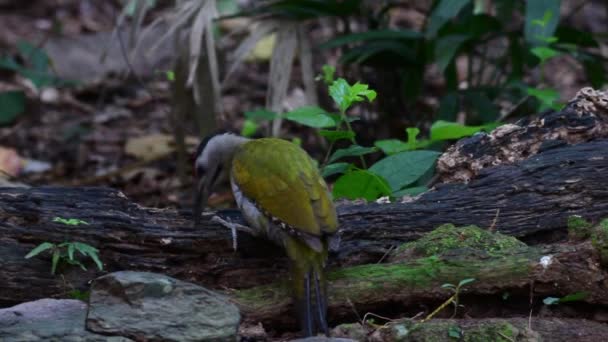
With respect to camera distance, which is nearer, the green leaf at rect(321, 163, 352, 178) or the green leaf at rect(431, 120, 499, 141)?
the green leaf at rect(321, 163, 352, 178)

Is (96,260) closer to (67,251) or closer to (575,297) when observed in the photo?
(67,251)

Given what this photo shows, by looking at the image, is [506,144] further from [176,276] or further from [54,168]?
[54,168]

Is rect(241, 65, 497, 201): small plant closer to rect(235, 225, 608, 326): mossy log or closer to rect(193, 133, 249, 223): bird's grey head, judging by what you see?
rect(193, 133, 249, 223): bird's grey head

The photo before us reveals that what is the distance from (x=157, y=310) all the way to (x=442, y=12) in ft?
11.0

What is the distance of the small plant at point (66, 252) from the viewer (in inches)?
134

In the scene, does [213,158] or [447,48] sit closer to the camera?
[213,158]

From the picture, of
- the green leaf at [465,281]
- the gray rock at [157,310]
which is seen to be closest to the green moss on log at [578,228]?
the green leaf at [465,281]

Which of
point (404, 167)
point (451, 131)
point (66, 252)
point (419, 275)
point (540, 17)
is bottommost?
point (419, 275)

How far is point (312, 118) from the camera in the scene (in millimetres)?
4348

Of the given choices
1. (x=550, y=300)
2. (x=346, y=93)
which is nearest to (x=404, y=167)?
(x=346, y=93)

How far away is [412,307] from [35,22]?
26.4 feet

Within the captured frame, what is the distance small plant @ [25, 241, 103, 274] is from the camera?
3402 millimetres

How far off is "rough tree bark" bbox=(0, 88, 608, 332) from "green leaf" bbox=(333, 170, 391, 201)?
24 centimetres

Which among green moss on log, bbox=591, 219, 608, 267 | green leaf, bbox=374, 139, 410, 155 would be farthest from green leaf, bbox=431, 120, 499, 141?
green moss on log, bbox=591, 219, 608, 267
